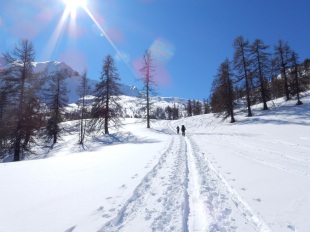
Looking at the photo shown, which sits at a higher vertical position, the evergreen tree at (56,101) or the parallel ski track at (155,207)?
Answer: the evergreen tree at (56,101)

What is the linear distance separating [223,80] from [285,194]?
1151 inches

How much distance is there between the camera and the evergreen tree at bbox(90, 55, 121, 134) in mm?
27391

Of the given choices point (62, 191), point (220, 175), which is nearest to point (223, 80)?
point (220, 175)

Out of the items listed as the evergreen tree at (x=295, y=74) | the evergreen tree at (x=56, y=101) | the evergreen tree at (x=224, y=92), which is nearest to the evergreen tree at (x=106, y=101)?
the evergreen tree at (x=56, y=101)

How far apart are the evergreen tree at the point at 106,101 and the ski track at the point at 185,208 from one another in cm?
2158

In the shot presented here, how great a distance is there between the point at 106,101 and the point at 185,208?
25.1m

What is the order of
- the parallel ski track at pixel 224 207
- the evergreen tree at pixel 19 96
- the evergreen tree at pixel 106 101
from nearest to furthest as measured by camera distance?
the parallel ski track at pixel 224 207, the evergreen tree at pixel 19 96, the evergreen tree at pixel 106 101

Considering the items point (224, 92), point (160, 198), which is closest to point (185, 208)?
point (160, 198)

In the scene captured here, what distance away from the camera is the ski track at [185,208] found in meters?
3.62

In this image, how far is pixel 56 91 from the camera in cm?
2991

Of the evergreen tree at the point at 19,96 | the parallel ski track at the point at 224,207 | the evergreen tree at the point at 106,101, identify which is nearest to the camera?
the parallel ski track at the point at 224,207

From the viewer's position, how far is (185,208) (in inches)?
171

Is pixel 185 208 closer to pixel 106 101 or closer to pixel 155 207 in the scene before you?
pixel 155 207

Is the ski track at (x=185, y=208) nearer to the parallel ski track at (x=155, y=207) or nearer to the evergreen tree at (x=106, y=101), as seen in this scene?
the parallel ski track at (x=155, y=207)
